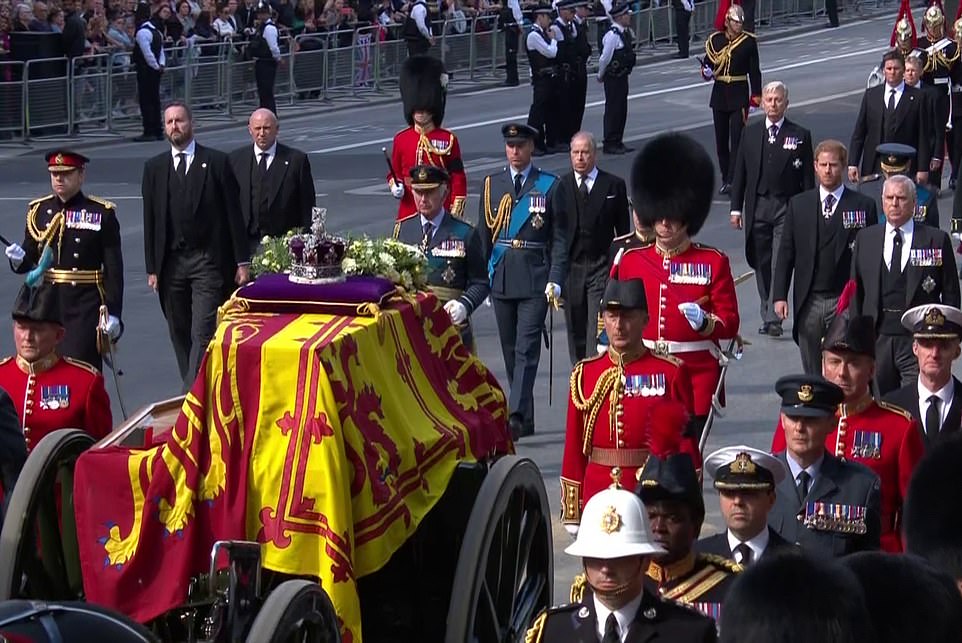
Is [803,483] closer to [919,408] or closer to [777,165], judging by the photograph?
[919,408]

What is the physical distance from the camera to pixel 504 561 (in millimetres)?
8398

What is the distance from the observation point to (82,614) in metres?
5.36

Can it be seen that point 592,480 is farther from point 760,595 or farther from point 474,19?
point 474,19

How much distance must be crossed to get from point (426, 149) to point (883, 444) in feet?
24.3

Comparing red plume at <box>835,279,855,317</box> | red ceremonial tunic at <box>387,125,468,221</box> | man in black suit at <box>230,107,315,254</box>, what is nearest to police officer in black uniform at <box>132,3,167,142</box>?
red ceremonial tunic at <box>387,125,468,221</box>

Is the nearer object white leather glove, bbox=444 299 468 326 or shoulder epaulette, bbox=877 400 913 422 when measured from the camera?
shoulder epaulette, bbox=877 400 913 422

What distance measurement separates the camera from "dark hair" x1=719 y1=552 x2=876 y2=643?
514 cm

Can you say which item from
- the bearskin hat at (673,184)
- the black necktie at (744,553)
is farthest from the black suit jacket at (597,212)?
the black necktie at (744,553)

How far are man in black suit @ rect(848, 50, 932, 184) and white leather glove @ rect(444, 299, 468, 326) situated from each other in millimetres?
8376

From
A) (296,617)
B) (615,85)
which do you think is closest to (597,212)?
(296,617)

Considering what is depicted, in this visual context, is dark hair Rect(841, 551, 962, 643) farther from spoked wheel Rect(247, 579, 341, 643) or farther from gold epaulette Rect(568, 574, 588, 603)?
spoked wheel Rect(247, 579, 341, 643)

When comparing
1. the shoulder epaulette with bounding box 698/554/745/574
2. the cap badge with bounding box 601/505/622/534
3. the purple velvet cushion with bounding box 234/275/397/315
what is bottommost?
the shoulder epaulette with bounding box 698/554/745/574

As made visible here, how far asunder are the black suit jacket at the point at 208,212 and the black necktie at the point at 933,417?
5460mm

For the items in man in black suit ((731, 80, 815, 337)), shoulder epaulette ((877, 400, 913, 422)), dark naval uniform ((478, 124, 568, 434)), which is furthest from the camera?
man in black suit ((731, 80, 815, 337))
